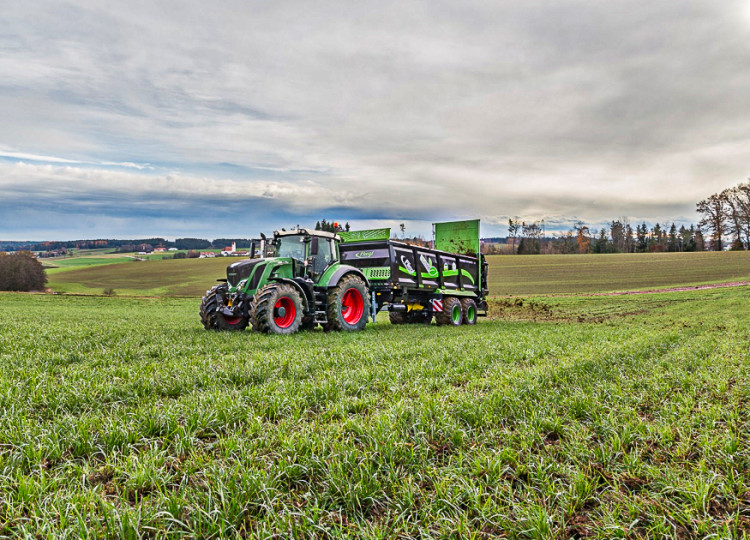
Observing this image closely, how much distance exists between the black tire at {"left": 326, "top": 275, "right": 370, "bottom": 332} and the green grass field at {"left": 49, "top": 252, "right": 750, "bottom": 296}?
3320 cm

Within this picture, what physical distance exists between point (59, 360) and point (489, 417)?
683cm

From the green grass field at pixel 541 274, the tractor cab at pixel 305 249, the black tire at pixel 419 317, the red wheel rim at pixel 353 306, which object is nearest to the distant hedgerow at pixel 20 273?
the green grass field at pixel 541 274

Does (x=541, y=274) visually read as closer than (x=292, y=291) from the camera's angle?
No

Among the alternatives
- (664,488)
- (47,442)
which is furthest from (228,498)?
(664,488)

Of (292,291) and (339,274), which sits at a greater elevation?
(339,274)

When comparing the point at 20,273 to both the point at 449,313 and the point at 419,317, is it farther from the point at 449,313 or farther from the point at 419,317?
the point at 449,313

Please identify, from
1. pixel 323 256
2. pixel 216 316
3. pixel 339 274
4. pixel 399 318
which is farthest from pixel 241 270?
pixel 399 318

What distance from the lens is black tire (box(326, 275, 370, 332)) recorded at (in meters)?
13.3

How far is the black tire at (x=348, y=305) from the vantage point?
43.7ft

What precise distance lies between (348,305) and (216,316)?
158 inches

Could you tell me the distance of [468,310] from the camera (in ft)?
66.1

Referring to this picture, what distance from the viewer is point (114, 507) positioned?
275cm

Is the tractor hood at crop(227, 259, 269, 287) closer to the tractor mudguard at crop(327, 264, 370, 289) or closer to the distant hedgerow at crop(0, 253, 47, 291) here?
the tractor mudguard at crop(327, 264, 370, 289)

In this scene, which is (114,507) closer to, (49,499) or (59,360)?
(49,499)
